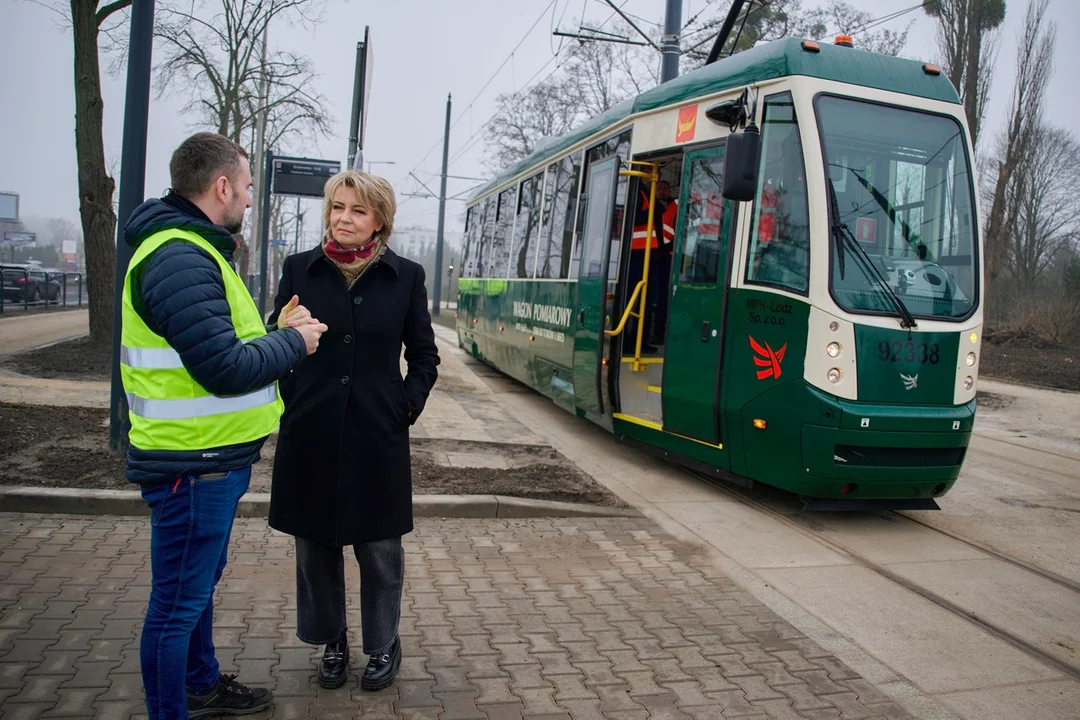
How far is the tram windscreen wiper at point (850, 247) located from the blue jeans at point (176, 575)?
462 centimetres

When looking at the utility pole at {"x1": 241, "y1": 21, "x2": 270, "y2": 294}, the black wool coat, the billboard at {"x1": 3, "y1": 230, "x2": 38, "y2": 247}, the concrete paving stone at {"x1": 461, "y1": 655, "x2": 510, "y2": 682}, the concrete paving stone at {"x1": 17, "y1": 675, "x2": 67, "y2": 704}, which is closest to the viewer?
the concrete paving stone at {"x1": 17, "y1": 675, "x2": 67, "y2": 704}

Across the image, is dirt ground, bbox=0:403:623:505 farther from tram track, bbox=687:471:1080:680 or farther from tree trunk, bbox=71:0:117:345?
tree trunk, bbox=71:0:117:345

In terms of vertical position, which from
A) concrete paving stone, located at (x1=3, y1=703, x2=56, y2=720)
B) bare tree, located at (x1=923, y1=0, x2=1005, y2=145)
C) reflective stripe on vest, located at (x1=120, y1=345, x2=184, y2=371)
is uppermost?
bare tree, located at (x1=923, y1=0, x2=1005, y2=145)

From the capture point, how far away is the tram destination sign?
57.4 ft

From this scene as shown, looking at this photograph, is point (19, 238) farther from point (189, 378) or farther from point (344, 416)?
point (189, 378)

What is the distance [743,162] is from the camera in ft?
20.2


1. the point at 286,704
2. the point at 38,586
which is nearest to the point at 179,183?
the point at 286,704

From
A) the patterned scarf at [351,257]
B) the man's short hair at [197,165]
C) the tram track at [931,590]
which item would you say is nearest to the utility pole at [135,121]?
the patterned scarf at [351,257]

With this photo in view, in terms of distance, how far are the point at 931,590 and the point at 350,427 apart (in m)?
3.67

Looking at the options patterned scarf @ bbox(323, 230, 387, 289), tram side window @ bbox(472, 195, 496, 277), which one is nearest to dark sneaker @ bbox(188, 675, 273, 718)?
patterned scarf @ bbox(323, 230, 387, 289)

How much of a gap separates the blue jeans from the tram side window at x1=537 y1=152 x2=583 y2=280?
703 cm

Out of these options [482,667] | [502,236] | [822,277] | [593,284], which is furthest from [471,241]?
[482,667]

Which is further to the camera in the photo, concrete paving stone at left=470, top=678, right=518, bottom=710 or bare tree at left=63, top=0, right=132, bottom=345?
bare tree at left=63, top=0, right=132, bottom=345

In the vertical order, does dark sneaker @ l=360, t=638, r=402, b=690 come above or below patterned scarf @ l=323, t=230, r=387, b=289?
below
